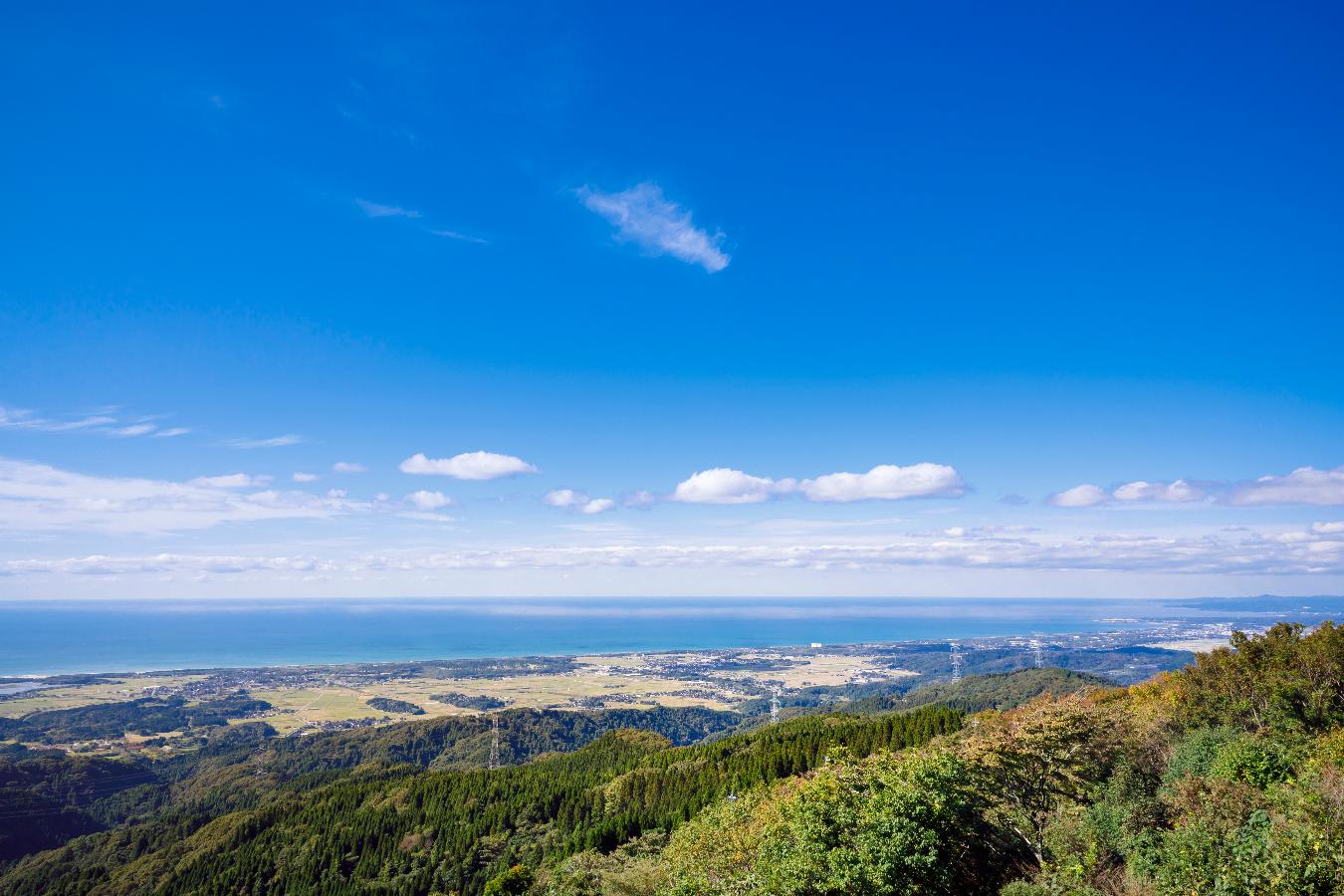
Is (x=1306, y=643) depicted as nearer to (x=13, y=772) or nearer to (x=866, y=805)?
(x=866, y=805)

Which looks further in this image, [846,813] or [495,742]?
[495,742]

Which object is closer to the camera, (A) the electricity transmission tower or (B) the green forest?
(B) the green forest

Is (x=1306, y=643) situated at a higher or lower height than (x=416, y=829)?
higher

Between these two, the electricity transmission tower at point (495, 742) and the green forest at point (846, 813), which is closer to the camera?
→ the green forest at point (846, 813)

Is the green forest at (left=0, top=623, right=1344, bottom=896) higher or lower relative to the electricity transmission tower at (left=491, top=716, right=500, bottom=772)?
higher

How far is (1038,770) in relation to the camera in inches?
1188

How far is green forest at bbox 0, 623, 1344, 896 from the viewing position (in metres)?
19.0

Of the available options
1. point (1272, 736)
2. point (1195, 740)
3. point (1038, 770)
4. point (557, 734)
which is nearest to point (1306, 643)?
point (1272, 736)

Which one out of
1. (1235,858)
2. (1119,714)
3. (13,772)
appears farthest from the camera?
(13,772)

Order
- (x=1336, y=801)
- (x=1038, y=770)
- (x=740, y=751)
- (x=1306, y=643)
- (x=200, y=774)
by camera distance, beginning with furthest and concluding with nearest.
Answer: (x=200, y=774) < (x=740, y=751) < (x=1306, y=643) < (x=1038, y=770) < (x=1336, y=801)

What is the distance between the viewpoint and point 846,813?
69.8ft

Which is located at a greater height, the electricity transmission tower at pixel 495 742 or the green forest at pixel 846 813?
the green forest at pixel 846 813

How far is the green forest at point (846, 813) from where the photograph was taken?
19.0 metres

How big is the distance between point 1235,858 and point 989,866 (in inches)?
473
